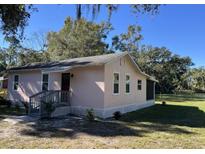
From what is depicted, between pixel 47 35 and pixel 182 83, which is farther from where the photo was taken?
pixel 182 83

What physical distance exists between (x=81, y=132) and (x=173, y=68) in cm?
4931

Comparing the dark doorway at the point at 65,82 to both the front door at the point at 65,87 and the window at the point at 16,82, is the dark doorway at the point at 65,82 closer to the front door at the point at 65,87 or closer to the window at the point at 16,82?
the front door at the point at 65,87

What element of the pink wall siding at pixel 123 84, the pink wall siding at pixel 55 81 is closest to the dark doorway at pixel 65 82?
the pink wall siding at pixel 55 81

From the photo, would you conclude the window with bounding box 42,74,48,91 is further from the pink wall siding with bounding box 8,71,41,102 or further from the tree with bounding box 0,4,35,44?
the tree with bounding box 0,4,35,44

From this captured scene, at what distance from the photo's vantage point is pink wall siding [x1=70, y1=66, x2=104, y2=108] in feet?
43.8

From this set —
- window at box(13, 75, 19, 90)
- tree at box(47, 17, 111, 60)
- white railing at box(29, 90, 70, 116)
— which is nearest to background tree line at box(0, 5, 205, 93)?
tree at box(47, 17, 111, 60)

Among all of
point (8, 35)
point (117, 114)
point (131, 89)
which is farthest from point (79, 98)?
point (8, 35)

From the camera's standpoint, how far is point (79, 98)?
14.1 m

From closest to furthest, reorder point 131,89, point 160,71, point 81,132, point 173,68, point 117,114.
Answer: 1. point 81,132
2. point 117,114
3. point 131,89
4. point 160,71
5. point 173,68

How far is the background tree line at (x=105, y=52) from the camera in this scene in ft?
119

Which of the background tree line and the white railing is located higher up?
Result: the background tree line

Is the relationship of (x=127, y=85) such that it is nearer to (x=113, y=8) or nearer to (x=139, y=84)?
(x=139, y=84)

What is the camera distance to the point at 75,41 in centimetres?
3597

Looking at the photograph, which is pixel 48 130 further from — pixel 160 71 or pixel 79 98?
pixel 160 71
